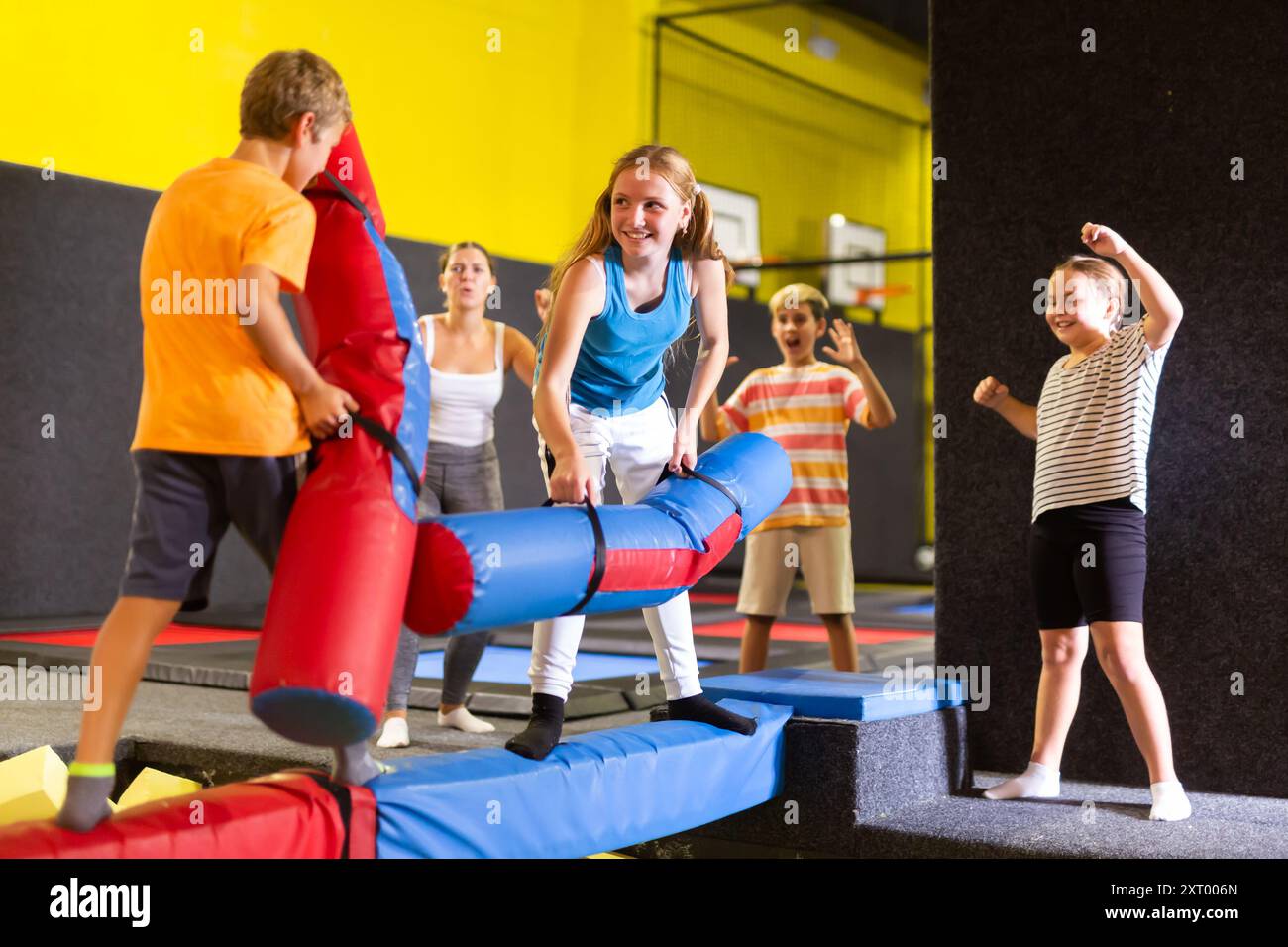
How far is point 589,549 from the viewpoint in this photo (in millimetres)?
2158

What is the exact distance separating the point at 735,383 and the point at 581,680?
5.26 meters

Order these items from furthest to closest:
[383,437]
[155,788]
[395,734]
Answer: [395,734] → [155,788] → [383,437]

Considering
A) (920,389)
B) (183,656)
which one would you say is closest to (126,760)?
(183,656)

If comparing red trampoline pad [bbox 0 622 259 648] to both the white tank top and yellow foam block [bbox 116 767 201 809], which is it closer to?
the white tank top

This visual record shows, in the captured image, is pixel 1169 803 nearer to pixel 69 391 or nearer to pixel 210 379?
pixel 210 379

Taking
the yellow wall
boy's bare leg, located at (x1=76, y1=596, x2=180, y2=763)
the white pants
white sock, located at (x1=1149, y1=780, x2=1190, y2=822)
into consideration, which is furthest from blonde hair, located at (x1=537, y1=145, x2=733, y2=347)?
the yellow wall

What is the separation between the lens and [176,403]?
1.81 meters

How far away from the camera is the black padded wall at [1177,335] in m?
2.87

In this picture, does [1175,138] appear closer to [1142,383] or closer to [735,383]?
[1142,383]

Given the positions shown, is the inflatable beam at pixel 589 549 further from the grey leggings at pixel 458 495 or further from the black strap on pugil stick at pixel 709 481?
the grey leggings at pixel 458 495

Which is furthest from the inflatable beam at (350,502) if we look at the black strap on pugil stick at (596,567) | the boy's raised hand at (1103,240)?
the boy's raised hand at (1103,240)

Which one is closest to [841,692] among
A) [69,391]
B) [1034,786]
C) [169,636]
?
[1034,786]

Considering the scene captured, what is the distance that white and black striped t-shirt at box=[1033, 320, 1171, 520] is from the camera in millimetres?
2699

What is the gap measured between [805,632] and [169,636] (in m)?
2.82
